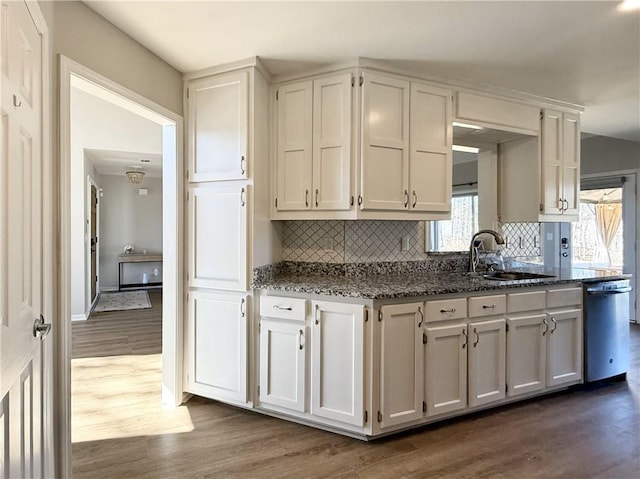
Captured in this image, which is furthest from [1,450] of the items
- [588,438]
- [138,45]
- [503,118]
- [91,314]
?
[91,314]

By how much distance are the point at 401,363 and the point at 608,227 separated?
482 centimetres

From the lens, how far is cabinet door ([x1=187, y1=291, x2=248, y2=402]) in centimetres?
259

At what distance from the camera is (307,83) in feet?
8.94

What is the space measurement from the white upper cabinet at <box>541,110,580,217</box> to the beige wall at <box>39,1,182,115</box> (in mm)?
3001

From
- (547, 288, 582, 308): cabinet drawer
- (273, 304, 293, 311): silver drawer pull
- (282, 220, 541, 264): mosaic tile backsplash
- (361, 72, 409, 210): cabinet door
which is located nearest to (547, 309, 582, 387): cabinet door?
(547, 288, 582, 308): cabinet drawer

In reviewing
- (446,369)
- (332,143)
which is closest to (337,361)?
(446,369)

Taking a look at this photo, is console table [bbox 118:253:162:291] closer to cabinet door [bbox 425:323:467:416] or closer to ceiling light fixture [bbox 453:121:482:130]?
ceiling light fixture [bbox 453:121:482:130]

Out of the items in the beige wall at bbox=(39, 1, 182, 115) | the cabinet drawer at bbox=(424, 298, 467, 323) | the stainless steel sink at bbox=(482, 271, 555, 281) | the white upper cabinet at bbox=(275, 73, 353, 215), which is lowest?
the cabinet drawer at bbox=(424, 298, 467, 323)

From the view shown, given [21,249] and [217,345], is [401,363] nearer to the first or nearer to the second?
[217,345]

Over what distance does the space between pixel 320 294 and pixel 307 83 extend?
1.48 m

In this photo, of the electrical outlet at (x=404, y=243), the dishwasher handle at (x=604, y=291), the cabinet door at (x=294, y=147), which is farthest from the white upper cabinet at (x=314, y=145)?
the dishwasher handle at (x=604, y=291)

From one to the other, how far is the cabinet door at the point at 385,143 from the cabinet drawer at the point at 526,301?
979 millimetres

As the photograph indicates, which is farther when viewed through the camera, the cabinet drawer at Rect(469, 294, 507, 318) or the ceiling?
the cabinet drawer at Rect(469, 294, 507, 318)

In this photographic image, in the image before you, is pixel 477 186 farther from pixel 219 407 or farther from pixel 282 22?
pixel 219 407
